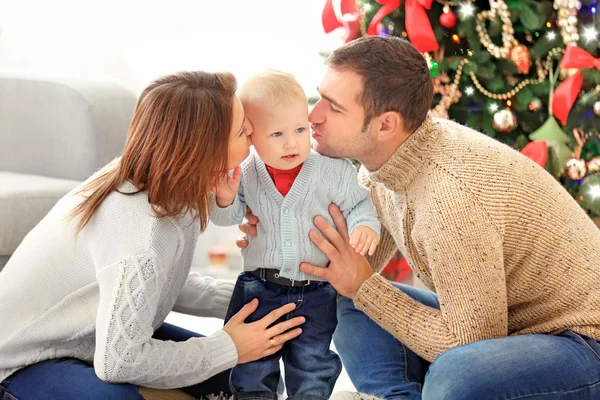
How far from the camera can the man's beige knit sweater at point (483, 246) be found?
5.32 feet

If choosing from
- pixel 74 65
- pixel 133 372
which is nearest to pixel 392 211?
pixel 133 372

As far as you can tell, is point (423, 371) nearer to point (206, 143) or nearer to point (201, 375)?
point (201, 375)

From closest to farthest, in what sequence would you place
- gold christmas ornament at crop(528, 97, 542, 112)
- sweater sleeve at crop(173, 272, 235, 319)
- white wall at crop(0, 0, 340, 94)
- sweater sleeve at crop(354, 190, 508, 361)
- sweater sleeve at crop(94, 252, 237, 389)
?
sweater sleeve at crop(94, 252, 237, 389) → sweater sleeve at crop(354, 190, 508, 361) → sweater sleeve at crop(173, 272, 235, 319) → gold christmas ornament at crop(528, 97, 542, 112) → white wall at crop(0, 0, 340, 94)

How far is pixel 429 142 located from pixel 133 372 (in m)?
0.79

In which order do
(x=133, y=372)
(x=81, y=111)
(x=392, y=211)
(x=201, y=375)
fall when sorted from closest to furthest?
(x=133, y=372) → (x=201, y=375) → (x=392, y=211) → (x=81, y=111)

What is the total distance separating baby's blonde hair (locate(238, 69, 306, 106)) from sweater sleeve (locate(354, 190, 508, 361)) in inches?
15.3

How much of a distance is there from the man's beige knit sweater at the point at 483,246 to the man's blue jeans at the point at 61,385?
59cm

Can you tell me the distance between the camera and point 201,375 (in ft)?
5.27

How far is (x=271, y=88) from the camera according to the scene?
1622mm

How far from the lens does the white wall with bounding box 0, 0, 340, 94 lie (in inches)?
135

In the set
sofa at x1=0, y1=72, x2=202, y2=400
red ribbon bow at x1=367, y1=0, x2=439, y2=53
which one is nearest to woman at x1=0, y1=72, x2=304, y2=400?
sofa at x1=0, y1=72, x2=202, y2=400

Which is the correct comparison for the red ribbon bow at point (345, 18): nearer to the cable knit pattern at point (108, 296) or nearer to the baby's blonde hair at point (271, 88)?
the baby's blonde hair at point (271, 88)

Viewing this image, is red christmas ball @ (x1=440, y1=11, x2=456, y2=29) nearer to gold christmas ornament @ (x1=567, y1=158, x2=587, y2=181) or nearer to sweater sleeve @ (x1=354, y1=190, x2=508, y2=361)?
gold christmas ornament @ (x1=567, y1=158, x2=587, y2=181)

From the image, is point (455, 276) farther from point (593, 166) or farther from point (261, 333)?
point (593, 166)
